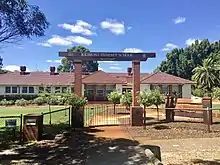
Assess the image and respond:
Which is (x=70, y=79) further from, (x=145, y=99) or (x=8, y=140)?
(x=8, y=140)

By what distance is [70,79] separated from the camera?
47.1 m

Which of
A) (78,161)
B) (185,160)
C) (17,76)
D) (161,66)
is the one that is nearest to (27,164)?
(78,161)

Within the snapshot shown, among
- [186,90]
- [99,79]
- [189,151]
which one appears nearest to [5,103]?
[99,79]

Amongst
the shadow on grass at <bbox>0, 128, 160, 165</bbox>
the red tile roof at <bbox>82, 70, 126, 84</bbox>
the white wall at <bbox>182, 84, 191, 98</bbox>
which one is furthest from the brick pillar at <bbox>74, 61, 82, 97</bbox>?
the white wall at <bbox>182, 84, 191, 98</bbox>

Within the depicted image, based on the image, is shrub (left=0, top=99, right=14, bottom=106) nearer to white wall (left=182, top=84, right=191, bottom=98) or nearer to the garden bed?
white wall (left=182, top=84, right=191, bottom=98)

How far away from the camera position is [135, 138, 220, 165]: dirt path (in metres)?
7.55

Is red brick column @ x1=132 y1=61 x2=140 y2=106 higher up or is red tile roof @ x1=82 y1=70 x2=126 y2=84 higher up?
red tile roof @ x1=82 y1=70 x2=126 y2=84

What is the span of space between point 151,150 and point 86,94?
34359 millimetres

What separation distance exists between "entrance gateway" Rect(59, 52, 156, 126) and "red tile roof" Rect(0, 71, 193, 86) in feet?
78.6

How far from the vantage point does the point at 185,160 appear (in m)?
7.67

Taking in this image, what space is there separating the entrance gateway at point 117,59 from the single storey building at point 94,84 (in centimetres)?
2323

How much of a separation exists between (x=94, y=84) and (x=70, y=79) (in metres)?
8.18

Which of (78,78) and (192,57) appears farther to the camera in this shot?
(192,57)

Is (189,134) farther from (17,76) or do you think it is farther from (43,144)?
(17,76)
